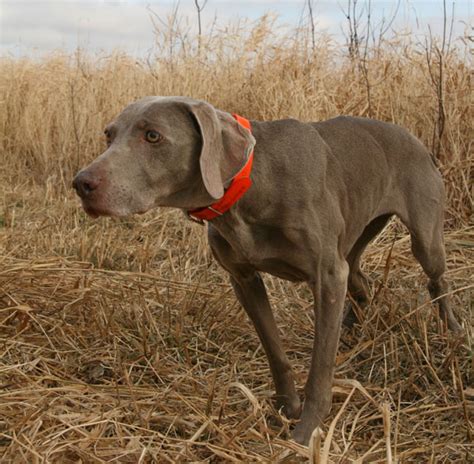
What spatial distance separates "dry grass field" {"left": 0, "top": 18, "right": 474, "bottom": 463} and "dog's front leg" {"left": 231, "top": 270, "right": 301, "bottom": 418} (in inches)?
3.0

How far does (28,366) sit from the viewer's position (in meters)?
3.24

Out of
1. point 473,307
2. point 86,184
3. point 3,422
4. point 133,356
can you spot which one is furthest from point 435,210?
point 3,422

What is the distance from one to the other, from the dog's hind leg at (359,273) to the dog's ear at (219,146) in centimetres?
133

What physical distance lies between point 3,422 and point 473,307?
7.87 ft

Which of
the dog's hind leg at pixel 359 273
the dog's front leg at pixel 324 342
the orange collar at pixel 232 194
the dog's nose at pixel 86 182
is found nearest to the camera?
the dog's nose at pixel 86 182

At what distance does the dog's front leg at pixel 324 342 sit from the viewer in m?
2.83

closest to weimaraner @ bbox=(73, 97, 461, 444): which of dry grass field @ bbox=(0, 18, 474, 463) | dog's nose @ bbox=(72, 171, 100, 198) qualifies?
dog's nose @ bbox=(72, 171, 100, 198)

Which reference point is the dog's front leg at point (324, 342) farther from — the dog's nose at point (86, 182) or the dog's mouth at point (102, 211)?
the dog's nose at point (86, 182)

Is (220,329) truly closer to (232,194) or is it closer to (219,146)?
(232,194)

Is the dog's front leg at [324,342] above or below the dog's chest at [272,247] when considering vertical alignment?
below

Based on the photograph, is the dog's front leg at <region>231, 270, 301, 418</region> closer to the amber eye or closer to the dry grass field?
the dry grass field

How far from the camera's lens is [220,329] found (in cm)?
368

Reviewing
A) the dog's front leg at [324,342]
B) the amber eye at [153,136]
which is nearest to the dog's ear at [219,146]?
the amber eye at [153,136]

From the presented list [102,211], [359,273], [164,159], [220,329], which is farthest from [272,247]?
[359,273]
